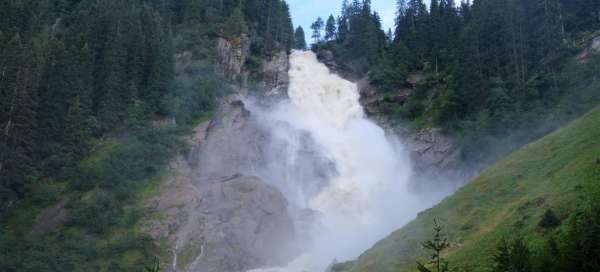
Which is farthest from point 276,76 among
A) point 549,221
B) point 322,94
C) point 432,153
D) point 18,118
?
point 549,221

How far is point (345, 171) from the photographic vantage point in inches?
2274

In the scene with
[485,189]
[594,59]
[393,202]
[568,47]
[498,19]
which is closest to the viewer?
[485,189]

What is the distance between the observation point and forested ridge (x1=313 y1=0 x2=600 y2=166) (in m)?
46.3

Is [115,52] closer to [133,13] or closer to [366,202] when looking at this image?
[133,13]

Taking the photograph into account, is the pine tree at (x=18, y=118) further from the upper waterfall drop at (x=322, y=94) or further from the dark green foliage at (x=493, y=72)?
the dark green foliage at (x=493, y=72)

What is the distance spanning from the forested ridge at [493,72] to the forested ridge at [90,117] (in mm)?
22861

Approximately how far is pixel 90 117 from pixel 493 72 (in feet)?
132

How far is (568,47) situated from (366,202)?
79.9 ft

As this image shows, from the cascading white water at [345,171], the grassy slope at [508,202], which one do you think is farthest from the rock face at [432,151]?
the grassy slope at [508,202]

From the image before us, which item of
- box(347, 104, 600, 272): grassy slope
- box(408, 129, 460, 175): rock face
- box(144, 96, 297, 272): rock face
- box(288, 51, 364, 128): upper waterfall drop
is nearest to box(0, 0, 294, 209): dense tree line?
box(144, 96, 297, 272): rock face

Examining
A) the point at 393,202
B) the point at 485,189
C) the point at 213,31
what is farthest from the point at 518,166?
the point at 213,31

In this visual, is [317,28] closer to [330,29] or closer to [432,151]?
[330,29]

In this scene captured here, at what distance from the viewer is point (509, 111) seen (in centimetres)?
4819

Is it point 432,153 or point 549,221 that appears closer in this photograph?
point 549,221
